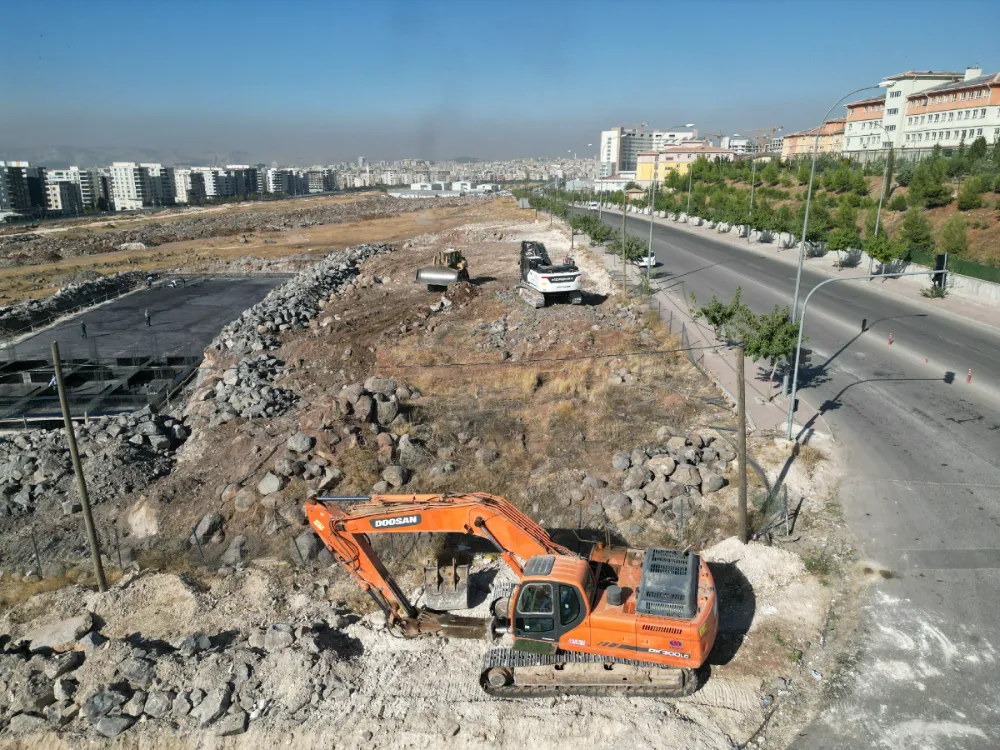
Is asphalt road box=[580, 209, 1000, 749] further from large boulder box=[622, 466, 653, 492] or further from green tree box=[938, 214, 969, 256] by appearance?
green tree box=[938, 214, 969, 256]

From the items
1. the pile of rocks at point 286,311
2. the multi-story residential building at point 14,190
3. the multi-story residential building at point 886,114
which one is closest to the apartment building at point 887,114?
the multi-story residential building at point 886,114

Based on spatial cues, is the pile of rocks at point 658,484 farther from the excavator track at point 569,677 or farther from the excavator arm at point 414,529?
the excavator track at point 569,677

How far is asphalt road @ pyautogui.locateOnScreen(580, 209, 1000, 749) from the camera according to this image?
425 inches

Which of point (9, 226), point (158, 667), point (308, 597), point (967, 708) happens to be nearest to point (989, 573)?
point (967, 708)

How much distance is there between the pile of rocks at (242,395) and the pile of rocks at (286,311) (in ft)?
12.5

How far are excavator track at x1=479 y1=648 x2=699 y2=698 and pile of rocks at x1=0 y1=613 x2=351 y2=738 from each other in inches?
101

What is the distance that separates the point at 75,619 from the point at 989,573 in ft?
58.4

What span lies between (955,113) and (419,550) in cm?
7678

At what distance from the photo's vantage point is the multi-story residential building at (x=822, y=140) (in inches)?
3927

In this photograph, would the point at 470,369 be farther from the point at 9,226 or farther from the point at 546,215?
the point at 9,226

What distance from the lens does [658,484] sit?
1725cm

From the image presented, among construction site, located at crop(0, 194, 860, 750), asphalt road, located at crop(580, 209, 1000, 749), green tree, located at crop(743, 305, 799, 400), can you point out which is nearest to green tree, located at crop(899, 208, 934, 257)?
asphalt road, located at crop(580, 209, 1000, 749)

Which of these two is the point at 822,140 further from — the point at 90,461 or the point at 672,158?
the point at 90,461

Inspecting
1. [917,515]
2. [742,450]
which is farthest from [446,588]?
[917,515]
